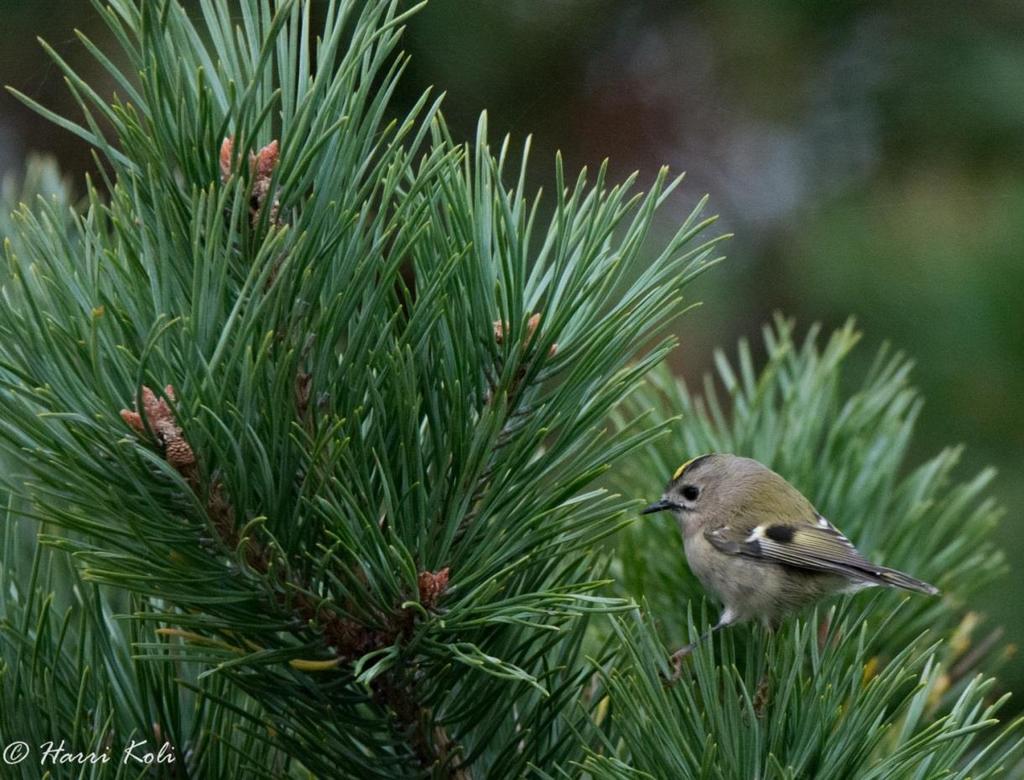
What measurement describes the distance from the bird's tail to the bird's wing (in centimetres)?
1

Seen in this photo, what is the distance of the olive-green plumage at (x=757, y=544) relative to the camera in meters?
1.42

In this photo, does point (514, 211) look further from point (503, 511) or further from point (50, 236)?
point (50, 236)

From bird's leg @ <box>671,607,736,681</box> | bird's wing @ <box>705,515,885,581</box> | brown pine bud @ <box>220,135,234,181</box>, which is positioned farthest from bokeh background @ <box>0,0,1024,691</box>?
brown pine bud @ <box>220,135,234,181</box>

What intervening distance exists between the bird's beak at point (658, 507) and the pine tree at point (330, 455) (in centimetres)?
38

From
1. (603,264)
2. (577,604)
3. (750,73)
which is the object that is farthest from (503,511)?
(750,73)

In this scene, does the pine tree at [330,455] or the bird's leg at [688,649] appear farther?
the bird's leg at [688,649]

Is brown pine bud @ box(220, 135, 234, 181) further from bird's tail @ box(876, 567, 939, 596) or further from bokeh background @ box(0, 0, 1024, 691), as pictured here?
bokeh background @ box(0, 0, 1024, 691)

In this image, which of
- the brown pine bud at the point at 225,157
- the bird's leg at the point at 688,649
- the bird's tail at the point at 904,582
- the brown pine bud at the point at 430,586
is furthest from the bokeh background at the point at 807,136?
the brown pine bud at the point at 430,586

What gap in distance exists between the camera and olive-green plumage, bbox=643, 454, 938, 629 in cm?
142

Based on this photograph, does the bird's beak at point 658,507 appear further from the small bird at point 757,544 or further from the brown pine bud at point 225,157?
the brown pine bud at point 225,157

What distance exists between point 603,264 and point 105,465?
1.37 feet

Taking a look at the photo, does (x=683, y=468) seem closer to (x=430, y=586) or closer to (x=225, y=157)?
(x=430, y=586)

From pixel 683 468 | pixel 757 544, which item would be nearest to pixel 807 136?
pixel 757 544

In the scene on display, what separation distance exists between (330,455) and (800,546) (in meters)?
1.08
